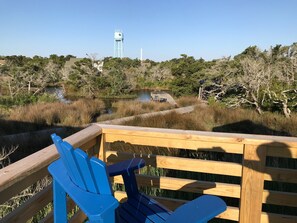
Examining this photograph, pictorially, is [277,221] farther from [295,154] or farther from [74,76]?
[74,76]

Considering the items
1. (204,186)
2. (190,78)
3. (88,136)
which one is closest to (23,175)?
(88,136)

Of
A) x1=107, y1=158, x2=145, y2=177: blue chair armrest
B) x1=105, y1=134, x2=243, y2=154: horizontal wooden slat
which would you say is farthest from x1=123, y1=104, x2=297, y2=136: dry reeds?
x1=107, y1=158, x2=145, y2=177: blue chair armrest

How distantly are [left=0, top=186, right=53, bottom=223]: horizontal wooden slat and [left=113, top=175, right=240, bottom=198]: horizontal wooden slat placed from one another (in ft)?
2.81

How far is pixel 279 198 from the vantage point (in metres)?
2.05

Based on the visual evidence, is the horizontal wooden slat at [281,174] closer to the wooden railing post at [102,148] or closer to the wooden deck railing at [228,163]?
the wooden deck railing at [228,163]

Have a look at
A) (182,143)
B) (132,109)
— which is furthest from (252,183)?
(132,109)

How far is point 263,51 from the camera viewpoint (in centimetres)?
1759

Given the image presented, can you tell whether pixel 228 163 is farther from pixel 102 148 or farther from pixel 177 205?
pixel 102 148

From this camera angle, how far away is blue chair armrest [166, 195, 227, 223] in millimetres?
1083

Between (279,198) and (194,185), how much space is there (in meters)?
0.58

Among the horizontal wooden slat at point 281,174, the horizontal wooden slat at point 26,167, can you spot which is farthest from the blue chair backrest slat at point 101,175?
the horizontal wooden slat at point 281,174

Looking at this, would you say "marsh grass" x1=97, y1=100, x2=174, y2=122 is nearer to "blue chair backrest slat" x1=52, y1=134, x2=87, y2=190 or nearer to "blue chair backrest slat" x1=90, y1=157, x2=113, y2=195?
"blue chair backrest slat" x1=52, y1=134, x2=87, y2=190

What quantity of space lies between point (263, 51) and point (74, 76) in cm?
1351

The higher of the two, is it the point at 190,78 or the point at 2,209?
the point at 190,78
